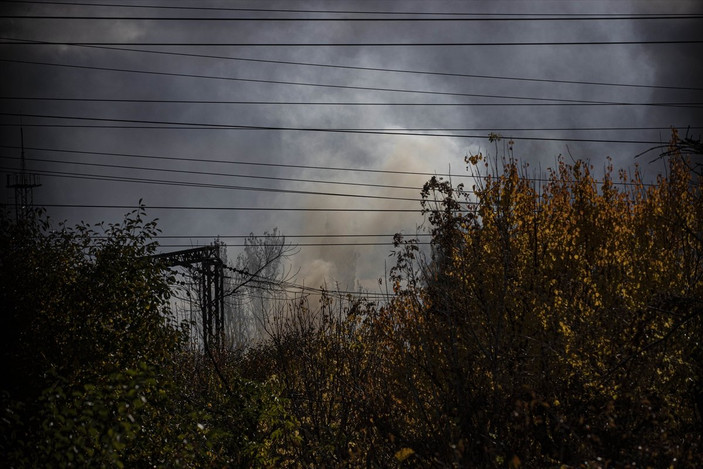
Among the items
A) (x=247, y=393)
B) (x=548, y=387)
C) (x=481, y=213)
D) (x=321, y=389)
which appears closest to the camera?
(x=548, y=387)

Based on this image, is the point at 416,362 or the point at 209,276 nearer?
the point at 416,362

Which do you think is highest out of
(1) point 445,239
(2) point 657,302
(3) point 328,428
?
(1) point 445,239

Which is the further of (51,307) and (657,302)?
(51,307)

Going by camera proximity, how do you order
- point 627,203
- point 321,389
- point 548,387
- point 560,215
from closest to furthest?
point 548,387 < point 321,389 < point 560,215 < point 627,203

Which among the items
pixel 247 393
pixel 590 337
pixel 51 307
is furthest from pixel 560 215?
pixel 51 307

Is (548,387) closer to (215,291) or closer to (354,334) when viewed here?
(354,334)

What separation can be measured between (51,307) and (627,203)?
56.5ft

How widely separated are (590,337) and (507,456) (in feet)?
12.0

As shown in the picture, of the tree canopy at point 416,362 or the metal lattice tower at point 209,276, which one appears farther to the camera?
the metal lattice tower at point 209,276

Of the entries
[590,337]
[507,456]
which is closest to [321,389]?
[590,337]

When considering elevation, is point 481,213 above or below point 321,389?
above

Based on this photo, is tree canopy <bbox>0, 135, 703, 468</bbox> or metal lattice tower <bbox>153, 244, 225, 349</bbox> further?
metal lattice tower <bbox>153, 244, 225, 349</bbox>

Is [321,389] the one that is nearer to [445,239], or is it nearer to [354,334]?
[354,334]

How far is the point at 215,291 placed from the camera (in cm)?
2652
